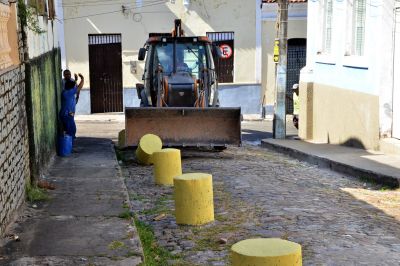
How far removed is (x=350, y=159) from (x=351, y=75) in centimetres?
320

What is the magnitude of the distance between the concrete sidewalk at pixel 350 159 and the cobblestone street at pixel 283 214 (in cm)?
17

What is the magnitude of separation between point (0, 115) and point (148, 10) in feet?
61.0

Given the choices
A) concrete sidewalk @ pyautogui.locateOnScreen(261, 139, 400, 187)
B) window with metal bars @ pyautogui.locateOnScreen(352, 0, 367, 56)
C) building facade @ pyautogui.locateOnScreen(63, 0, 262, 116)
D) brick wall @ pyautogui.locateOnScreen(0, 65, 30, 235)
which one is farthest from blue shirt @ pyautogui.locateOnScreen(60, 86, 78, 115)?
building facade @ pyautogui.locateOnScreen(63, 0, 262, 116)

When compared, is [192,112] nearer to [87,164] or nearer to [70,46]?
[87,164]

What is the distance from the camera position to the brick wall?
6914 mm

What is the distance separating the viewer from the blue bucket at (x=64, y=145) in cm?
1307

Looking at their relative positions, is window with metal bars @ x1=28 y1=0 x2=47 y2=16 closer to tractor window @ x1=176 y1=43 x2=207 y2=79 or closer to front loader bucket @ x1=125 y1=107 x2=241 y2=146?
front loader bucket @ x1=125 y1=107 x2=241 y2=146

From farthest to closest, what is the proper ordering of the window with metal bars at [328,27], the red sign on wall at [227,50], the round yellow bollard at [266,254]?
the red sign on wall at [227,50], the window with metal bars at [328,27], the round yellow bollard at [266,254]

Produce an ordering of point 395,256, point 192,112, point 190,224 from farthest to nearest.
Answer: point 192,112, point 190,224, point 395,256

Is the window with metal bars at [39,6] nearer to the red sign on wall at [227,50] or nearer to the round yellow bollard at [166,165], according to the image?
the round yellow bollard at [166,165]

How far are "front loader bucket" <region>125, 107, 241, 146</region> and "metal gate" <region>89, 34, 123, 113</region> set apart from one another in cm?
1235

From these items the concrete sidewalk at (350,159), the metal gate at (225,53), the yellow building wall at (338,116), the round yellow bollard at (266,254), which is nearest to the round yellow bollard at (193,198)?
the round yellow bollard at (266,254)

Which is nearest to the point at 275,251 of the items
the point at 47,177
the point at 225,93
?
the point at 47,177

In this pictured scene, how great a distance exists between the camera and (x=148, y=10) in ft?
81.7
